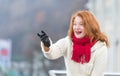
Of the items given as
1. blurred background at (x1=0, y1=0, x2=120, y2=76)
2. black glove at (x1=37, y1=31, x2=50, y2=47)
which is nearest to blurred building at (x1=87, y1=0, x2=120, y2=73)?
blurred background at (x1=0, y1=0, x2=120, y2=76)

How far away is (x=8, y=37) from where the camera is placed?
34.1 ft

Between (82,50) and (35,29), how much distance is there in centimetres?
719

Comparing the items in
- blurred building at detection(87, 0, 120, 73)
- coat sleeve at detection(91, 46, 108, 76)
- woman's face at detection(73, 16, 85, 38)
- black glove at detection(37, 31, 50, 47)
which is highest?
blurred building at detection(87, 0, 120, 73)

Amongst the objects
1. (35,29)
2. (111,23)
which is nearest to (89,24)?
(35,29)

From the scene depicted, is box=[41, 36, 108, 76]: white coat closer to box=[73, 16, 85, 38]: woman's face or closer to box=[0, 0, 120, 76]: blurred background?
box=[73, 16, 85, 38]: woman's face

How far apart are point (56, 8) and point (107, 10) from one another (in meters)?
1.29

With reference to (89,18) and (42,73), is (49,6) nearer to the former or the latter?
(42,73)

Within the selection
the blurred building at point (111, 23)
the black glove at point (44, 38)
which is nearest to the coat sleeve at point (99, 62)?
the black glove at point (44, 38)

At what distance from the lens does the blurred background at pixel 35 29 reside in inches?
405

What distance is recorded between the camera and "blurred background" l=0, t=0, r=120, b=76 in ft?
33.7

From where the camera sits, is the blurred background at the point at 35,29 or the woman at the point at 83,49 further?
the blurred background at the point at 35,29

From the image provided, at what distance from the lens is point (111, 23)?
11047mm

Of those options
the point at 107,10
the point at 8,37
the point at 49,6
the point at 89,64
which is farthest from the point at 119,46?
the point at 89,64

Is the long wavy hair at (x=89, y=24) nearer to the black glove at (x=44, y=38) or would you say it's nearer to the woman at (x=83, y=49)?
the woman at (x=83, y=49)
